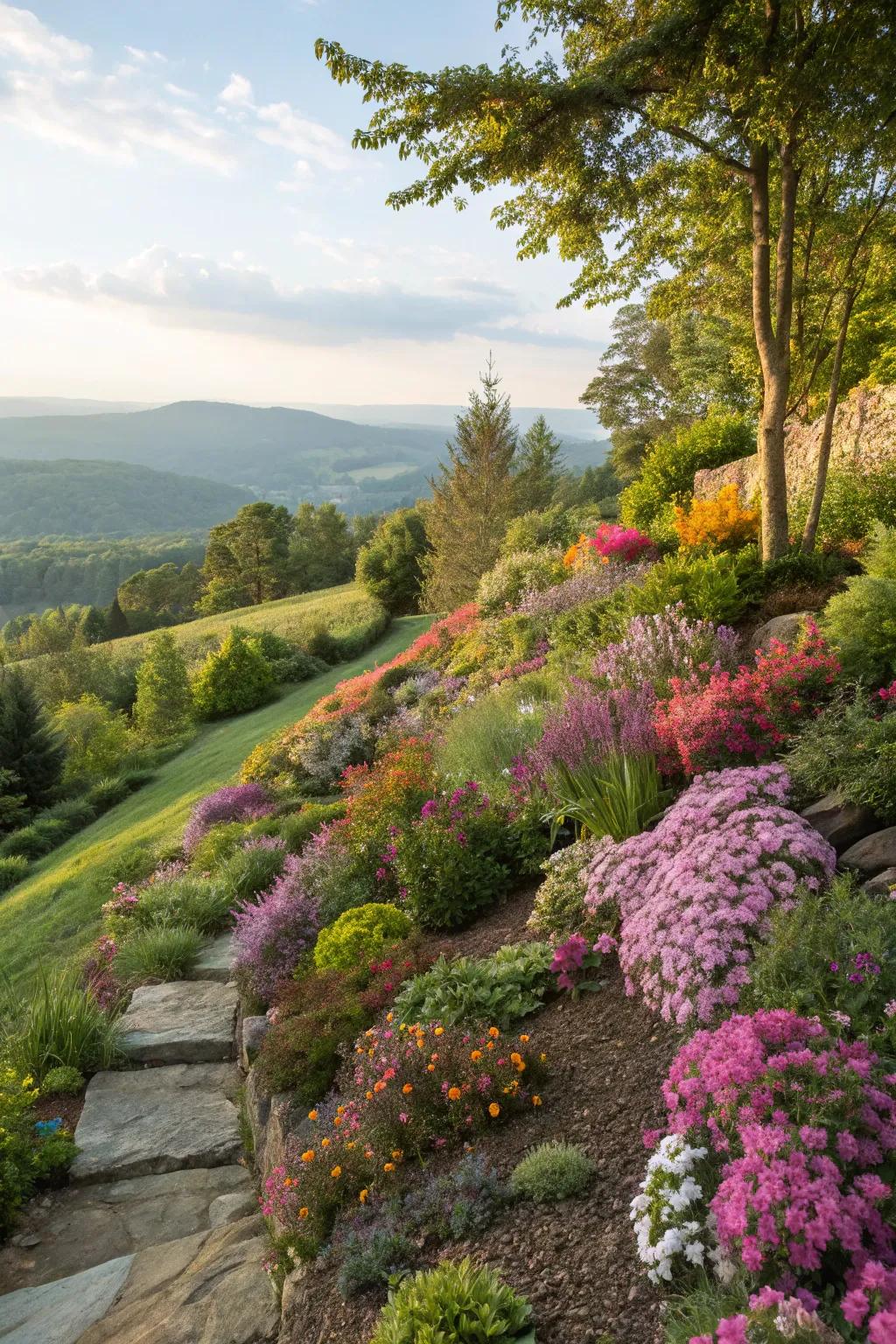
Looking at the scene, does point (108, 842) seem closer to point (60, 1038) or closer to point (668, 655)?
point (60, 1038)

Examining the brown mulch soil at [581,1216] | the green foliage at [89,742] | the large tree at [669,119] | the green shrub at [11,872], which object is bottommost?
the green foliage at [89,742]

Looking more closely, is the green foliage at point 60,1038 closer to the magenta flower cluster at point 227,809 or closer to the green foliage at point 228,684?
the magenta flower cluster at point 227,809

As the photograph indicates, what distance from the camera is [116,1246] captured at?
371 cm

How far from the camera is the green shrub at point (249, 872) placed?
7.33 meters

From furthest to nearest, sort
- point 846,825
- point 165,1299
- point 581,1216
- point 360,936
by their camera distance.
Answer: point 360,936 → point 846,825 → point 165,1299 → point 581,1216

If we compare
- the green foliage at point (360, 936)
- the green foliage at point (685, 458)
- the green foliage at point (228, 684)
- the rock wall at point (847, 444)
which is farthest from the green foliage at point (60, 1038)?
the green foliage at point (228, 684)

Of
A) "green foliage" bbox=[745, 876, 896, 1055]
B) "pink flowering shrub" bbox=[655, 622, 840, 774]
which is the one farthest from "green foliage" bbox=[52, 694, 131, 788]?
"green foliage" bbox=[745, 876, 896, 1055]

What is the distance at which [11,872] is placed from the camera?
14094 millimetres

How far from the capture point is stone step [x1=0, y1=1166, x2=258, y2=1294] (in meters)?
3.65

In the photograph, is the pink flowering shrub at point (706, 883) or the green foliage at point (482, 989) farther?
the green foliage at point (482, 989)

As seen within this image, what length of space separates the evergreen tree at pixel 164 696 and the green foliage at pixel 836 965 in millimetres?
21966

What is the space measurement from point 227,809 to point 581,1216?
889 centimetres

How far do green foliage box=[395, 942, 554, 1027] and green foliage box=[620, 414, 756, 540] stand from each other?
11499 millimetres

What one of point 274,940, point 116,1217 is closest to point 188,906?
point 274,940
